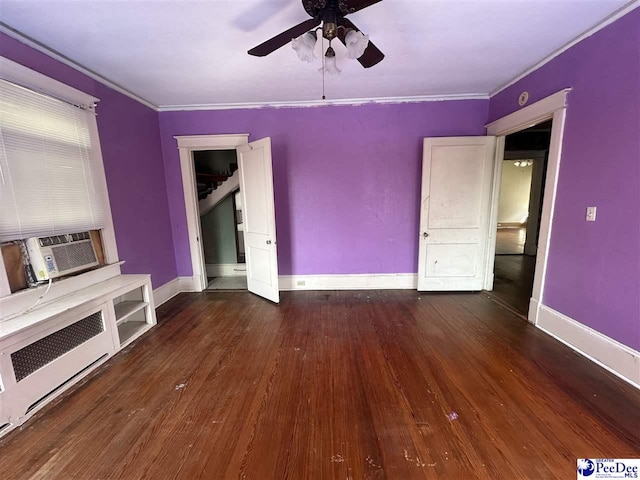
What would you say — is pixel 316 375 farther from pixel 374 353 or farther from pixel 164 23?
pixel 164 23

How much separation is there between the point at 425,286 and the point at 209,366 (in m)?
2.82

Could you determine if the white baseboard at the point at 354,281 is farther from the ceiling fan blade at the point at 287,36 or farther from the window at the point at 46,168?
the ceiling fan blade at the point at 287,36

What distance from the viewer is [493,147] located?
3.26 metres

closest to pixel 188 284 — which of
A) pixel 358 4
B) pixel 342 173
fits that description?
pixel 342 173

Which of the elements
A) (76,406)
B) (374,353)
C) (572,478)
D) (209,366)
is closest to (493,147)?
(374,353)

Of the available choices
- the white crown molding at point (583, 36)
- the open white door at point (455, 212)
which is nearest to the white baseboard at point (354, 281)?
the open white door at point (455, 212)

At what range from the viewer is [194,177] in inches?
145

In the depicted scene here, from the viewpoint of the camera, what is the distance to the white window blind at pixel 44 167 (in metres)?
1.80

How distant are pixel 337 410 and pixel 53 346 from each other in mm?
2022

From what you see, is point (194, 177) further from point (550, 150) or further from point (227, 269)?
point (550, 150)

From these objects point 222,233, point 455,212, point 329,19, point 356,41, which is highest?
point 329,19

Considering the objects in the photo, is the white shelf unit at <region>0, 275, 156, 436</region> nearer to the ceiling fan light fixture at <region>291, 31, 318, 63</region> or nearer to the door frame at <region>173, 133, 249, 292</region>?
the door frame at <region>173, 133, 249, 292</region>

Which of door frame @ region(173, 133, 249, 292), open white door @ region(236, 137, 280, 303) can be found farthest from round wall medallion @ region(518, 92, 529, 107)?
door frame @ region(173, 133, 249, 292)

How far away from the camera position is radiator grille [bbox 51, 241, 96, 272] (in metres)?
2.08
